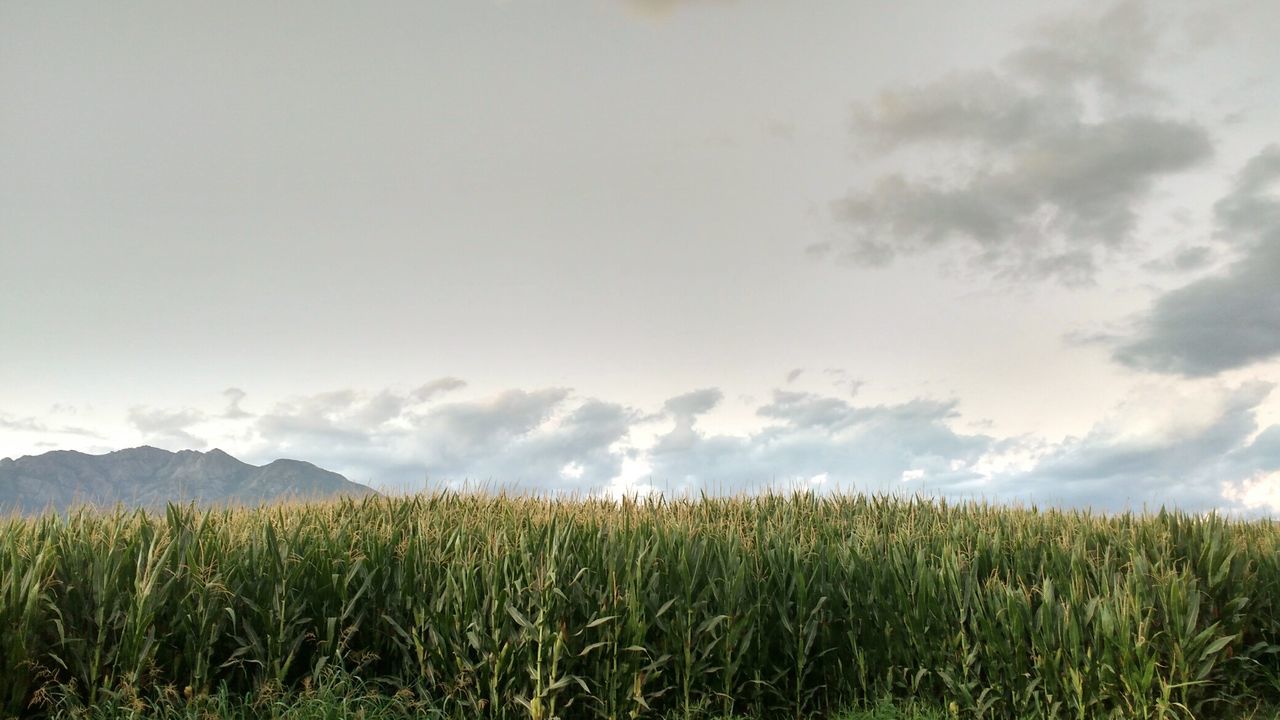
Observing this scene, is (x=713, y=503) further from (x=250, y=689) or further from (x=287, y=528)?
(x=250, y=689)

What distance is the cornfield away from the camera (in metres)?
7.96

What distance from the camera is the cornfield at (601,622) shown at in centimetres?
796

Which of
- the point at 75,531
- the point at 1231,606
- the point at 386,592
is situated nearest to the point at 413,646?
the point at 386,592

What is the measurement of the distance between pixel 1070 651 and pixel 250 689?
8.59 meters

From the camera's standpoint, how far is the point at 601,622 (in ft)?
26.1

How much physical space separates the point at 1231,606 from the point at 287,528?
11.9 meters

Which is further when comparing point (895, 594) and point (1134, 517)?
point (1134, 517)

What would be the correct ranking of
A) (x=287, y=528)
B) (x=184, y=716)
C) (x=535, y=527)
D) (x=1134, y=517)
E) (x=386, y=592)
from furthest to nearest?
(x=1134, y=517), (x=287, y=528), (x=535, y=527), (x=386, y=592), (x=184, y=716)

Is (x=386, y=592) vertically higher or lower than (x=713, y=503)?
lower

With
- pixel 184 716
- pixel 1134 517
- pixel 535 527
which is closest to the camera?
pixel 184 716

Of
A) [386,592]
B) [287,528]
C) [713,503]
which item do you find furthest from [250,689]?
[713,503]

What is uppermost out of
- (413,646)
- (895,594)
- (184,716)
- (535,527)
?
(535,527)

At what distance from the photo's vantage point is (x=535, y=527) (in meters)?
9.88

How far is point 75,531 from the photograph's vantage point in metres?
10.2
